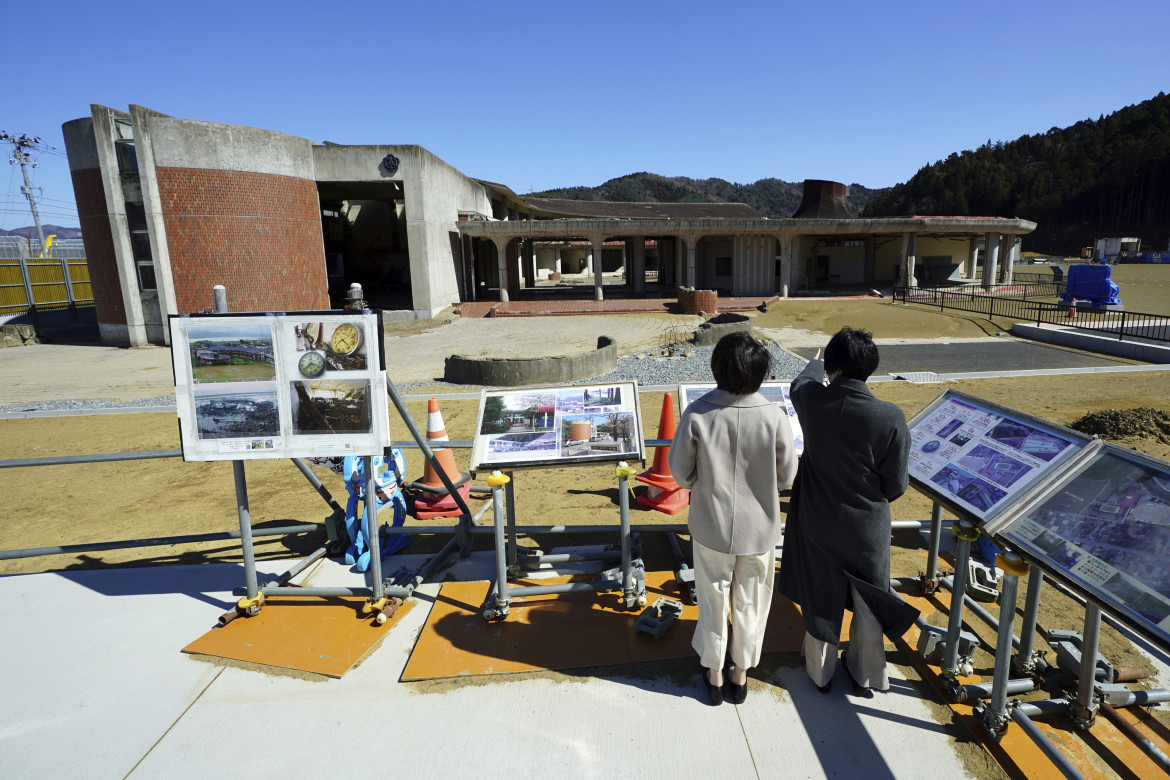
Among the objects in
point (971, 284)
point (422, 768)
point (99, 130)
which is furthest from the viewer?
point (971, 284)

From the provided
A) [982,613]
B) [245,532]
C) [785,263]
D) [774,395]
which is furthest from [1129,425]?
[785,263]

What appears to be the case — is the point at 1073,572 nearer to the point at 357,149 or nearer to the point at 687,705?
the point at 687,705

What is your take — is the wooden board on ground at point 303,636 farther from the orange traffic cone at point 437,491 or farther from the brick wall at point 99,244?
the brick wall at point 99,244

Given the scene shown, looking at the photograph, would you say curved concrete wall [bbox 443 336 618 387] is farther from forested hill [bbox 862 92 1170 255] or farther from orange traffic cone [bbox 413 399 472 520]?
forested hill [bbox 862 92 1170 255]

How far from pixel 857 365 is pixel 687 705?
73.0 inches

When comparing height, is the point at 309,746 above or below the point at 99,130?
below

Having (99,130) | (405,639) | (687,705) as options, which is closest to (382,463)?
(405,639)

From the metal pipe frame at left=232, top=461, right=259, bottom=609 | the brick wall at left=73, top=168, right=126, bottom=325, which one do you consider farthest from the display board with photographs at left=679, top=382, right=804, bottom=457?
the brick wall at left=73, top=168, right=126, bottom=325

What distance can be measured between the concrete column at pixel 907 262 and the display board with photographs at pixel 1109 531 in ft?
97.7

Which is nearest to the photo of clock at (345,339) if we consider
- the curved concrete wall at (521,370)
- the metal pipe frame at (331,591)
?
the metal pipe frame at (331,591)

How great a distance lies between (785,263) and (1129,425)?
75.3 ft

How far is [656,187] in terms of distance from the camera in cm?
14412

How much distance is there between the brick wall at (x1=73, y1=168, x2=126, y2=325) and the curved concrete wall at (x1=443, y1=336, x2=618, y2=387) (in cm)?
1466

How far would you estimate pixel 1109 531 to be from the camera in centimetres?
238
